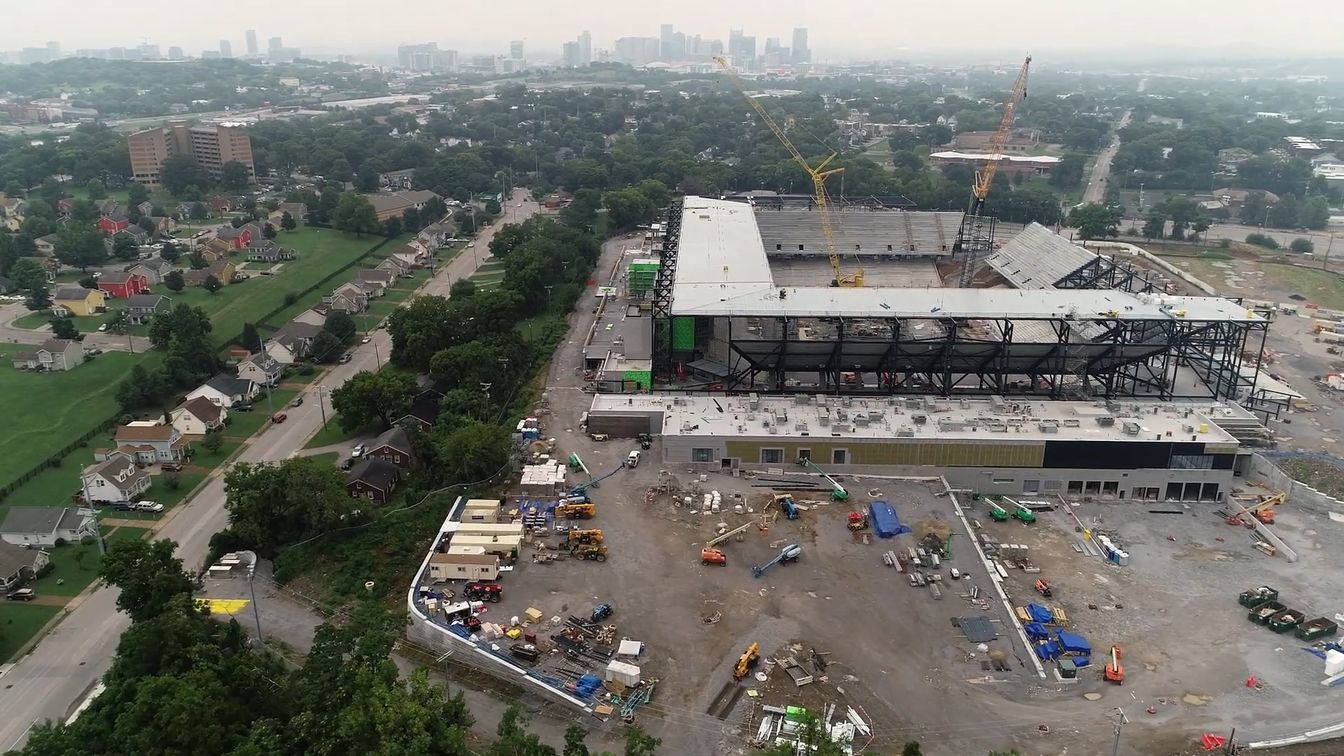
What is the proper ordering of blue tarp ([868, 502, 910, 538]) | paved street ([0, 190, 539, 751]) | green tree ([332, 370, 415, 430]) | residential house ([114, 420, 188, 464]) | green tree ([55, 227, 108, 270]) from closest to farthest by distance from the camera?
paved street ([0, 190, 539, 751])
blue tarp ([868, 502, 910, 538])
residential house ([114, 420, 188, 464])
green tree ([332, 370, 415, 430])
green tree ([55, 227, 108, 270])

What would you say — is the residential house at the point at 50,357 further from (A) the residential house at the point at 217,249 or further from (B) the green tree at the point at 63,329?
(A) the residential house at the point at 217,249

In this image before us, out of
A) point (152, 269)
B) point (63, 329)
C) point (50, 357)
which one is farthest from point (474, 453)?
point (152, 269)

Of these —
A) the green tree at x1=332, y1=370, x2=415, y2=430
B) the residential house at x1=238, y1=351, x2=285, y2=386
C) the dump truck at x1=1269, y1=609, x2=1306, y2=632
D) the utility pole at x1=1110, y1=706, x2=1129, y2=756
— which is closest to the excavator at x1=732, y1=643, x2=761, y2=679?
the utility pole at x1=1110, y1=706, x2=1129, y2=756

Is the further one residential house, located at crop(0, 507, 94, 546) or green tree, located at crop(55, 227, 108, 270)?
green tree, located at crop(55, 227, 108, 270)

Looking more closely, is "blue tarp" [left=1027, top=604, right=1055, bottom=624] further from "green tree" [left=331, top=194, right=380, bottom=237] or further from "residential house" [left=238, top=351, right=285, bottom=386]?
"green tree" [left=331, top=194, right=380, bottom=237]

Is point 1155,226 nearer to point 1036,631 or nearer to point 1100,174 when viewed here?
point 1100,174

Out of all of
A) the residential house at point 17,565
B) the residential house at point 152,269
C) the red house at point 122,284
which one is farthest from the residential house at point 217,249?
the residential house at point 17,565
